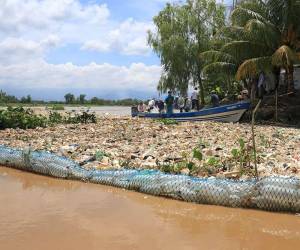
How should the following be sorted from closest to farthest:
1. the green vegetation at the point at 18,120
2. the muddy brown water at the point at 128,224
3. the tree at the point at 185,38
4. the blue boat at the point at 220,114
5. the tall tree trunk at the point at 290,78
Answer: the muddy brown water at the point at 128,224 < the green vegetation at the point at 18,120 < the blue boat at the point at 220,114 < the tall tree trunk at the point at 290,78 < the tree at the point at 185,38

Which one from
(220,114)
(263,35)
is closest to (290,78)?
(263,35)

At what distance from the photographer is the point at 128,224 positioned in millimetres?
6406

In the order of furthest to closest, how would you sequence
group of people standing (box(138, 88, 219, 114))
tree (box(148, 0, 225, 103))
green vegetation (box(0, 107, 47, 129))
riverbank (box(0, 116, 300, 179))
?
1. tree (box(148, 0, 225, 103))
2. group of people standing (box(138, 88, 219, 114))
3. green vegetation (box(0, 107, 47, 129))
4. riverbank (box(0, 116, 300, 179))

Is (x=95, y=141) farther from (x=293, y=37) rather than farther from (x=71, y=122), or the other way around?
(x=293, y=37)

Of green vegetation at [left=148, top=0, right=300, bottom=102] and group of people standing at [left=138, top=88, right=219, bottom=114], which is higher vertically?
green vegetation at [left=148, top=0, right=300, bottom=102]

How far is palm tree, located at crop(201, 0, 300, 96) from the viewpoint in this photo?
20000 mm

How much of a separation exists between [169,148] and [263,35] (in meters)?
10.5

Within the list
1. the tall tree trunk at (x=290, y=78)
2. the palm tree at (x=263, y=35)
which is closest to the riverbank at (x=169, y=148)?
the palm tree at (x=263, y=35)

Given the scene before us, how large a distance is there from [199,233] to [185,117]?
15905 millimetres

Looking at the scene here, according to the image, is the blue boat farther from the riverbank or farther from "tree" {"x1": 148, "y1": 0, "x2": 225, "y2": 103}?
"tree" {"x1": 148, "y1": 0, "x2": 225, "y2": 103}

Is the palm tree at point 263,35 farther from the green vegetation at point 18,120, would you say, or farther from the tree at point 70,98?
the tree at point 70,98

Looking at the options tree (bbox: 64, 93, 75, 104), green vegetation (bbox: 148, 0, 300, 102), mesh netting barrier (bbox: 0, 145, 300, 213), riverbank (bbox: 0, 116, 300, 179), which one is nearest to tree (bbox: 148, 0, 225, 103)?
green vegetation (bbox: 148, 0, 300, 102)

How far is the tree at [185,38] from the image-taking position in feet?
97.6

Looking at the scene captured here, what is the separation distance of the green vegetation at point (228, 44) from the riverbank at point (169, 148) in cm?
517
